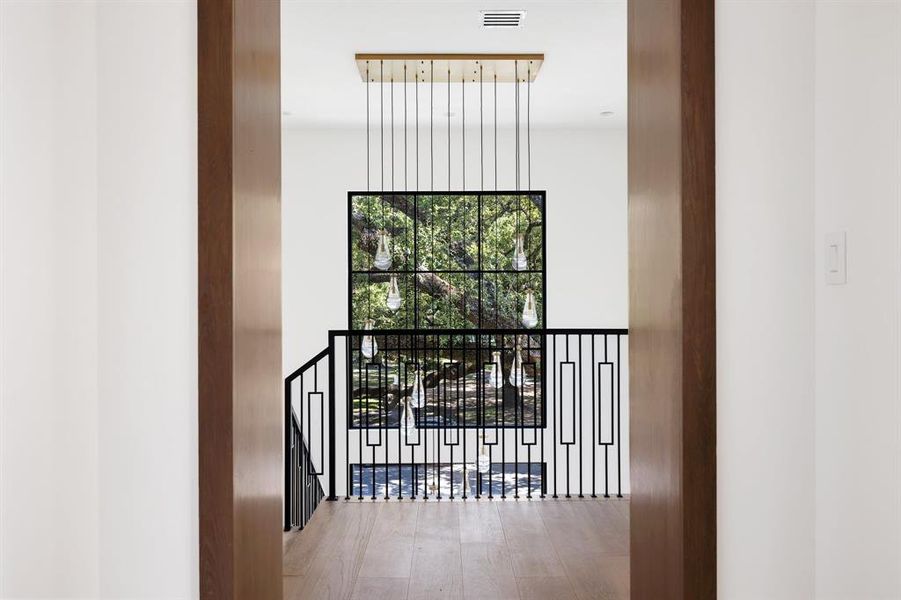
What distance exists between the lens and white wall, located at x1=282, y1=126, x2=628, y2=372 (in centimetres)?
701

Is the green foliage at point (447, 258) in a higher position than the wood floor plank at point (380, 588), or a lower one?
higher

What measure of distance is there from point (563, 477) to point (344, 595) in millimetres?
4723

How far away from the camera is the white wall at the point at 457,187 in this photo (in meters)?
7.01

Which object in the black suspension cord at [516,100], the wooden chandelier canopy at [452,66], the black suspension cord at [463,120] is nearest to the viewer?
the wooden chandelier canopy at [452,66]

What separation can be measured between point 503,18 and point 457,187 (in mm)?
2957

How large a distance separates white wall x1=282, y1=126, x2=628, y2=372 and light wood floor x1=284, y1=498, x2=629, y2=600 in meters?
2.97
